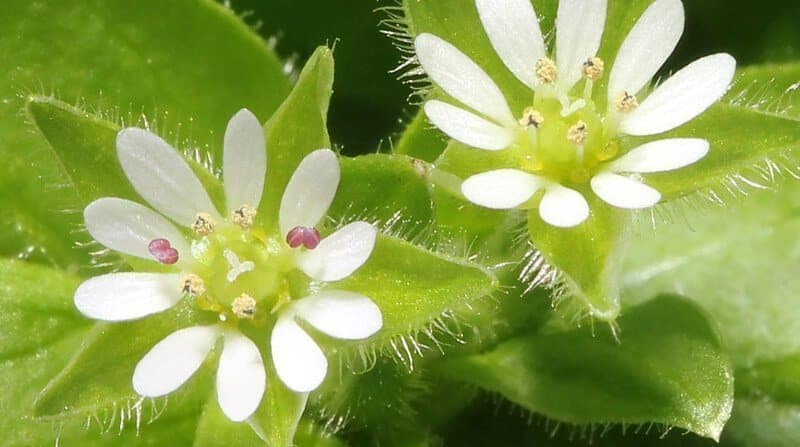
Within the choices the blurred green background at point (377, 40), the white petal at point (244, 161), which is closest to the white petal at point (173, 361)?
the white petal at point (244, 161)

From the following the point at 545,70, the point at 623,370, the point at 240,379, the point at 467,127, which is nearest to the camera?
the point at 240,379

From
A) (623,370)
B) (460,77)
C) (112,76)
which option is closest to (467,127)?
(460,77)

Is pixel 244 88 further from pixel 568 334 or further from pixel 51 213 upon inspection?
pixel 568 334

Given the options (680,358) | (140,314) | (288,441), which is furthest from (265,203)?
(680,358)

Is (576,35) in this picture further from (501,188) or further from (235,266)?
(235,266)

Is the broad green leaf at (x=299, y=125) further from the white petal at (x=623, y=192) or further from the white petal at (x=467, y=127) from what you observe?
the white petal at (x=623, y=192)

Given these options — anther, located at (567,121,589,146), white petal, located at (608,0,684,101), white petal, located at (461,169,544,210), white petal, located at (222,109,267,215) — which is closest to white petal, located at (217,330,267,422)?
white petal, located at (222,109,267,215)
